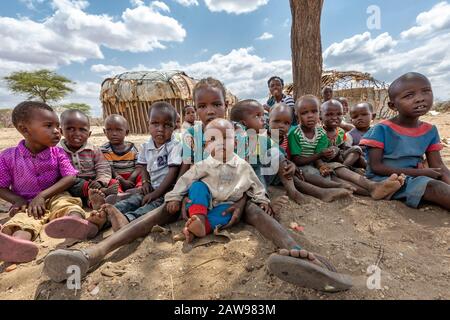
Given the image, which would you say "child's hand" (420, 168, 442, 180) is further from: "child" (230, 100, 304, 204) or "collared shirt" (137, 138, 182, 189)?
"collared shirt" (137, 138, 182, 189)

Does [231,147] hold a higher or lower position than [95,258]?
higher

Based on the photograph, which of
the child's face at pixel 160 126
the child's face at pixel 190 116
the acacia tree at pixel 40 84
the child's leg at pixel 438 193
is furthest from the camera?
the acacia tree at pixel 40 84

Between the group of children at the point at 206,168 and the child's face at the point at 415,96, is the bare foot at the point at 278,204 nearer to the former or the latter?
the group of children at the point at 206,168

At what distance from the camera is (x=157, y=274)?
1.33 metres

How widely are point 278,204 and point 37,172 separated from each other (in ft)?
6.75

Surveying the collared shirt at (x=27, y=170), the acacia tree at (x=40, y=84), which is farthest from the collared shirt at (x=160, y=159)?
the acacia tree at (x=40, y=84)

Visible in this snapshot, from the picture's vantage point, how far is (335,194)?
7.13 feet

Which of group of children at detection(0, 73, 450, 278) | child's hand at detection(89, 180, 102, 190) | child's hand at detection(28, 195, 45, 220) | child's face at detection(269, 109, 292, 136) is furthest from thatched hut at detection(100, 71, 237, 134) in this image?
child's hand at detection(28, 195, 45, 220)

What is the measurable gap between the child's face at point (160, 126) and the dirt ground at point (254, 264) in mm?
867

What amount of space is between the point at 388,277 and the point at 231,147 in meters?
1.14

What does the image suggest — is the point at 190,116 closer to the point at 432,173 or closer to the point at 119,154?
the point at 119,154

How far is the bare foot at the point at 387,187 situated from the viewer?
2006 millimetres
